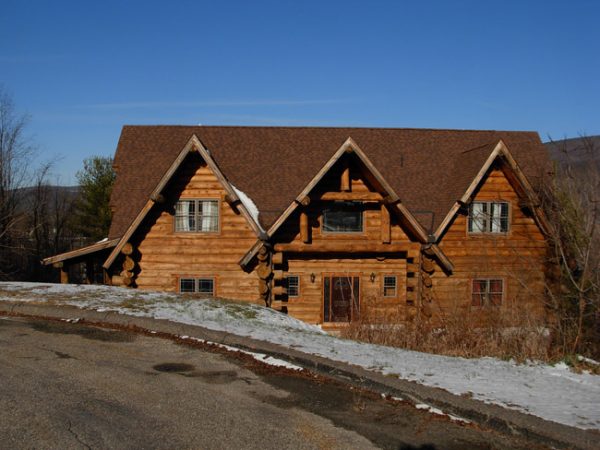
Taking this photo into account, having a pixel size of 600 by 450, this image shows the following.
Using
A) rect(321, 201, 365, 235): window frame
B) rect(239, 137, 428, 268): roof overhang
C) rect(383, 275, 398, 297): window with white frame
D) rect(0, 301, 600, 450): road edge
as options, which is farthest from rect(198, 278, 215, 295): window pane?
rect(0, 301, 600, 450): road edge

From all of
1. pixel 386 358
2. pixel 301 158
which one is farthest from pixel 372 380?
pixel 301 158

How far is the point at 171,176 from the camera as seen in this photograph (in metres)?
17.1

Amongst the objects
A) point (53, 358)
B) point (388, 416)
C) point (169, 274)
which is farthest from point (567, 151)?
point (169, 274)

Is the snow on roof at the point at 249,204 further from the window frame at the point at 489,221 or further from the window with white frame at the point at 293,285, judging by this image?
the window frame at the point at 489,221

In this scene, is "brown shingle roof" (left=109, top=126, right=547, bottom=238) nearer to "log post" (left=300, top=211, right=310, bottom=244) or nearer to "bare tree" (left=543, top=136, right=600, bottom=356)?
"log post" (left=300, top=211, right=310, bottom=244)

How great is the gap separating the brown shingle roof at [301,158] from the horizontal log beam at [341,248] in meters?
1.09

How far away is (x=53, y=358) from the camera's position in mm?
8367

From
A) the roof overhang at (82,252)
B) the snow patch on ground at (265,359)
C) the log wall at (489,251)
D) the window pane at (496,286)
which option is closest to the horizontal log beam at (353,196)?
the log wall at (489,251)

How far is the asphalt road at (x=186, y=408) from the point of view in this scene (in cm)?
579

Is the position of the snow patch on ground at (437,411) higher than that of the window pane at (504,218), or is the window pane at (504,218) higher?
the window pane at (504,218)

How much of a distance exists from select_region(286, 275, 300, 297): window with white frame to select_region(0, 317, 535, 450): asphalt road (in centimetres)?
977

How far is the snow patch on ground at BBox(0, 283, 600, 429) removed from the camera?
286 inches

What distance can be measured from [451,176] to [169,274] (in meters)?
10.9

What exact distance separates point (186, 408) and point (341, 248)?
1197cm
